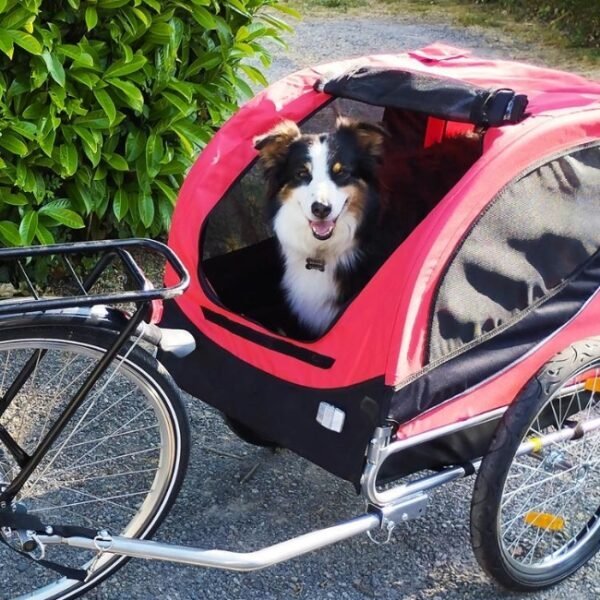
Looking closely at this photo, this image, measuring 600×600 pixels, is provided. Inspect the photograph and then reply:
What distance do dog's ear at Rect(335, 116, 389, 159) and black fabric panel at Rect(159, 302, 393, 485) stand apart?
761mm

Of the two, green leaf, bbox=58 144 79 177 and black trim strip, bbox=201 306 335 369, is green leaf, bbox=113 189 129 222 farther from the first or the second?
black trim strip, bbox=201 306 335 369

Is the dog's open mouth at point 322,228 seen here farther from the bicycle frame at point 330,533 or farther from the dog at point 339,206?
the bicycle frame at point 330,533

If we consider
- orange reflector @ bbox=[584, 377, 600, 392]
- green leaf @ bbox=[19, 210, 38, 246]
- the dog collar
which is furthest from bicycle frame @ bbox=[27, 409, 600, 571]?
green leaf @ bbox=[19, 210, 38, 246]

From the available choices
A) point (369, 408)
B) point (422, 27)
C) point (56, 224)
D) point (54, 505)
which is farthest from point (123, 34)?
point (422, 27)

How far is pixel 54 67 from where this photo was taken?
312 centimetres

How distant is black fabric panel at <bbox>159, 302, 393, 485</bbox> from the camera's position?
195cm

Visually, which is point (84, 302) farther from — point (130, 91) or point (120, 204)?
point (120, 204)

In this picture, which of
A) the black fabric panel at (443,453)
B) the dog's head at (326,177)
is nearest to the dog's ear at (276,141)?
the dog's head at (326,177)

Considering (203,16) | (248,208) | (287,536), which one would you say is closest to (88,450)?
(287,536)

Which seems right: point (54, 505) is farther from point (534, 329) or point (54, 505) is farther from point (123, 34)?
point (123, 34)

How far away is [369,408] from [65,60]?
81.7 inches

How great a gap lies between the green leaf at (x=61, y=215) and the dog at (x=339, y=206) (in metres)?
1.12

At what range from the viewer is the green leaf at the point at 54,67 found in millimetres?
3090

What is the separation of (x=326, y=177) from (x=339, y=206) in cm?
10
